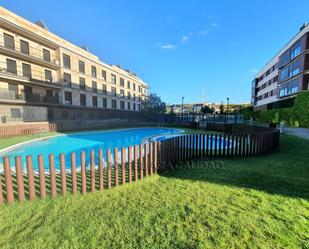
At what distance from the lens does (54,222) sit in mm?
2734

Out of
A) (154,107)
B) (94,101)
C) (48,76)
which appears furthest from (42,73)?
(154,107)

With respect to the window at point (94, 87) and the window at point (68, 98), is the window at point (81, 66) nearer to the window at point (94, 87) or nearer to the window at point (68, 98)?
the window at point (94, 87)

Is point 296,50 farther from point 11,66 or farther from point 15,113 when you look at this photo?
point 15,113

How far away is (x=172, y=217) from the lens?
2871mm

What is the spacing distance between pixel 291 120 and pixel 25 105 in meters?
34.7

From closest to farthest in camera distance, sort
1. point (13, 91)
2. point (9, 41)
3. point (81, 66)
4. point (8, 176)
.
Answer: point (8, 176), point (9, 41), point (13, 91), point (81, 66)

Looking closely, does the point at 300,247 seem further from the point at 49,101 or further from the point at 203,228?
the point at 49,101

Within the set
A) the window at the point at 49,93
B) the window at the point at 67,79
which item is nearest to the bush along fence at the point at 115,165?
the window at the point at 49,93

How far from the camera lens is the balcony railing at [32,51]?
63.8 feet

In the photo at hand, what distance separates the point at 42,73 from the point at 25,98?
4.62 m

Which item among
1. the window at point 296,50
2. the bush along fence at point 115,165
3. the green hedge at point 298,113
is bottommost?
the bush along fence at point 115,165

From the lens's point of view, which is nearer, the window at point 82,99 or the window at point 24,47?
the window at point 24,47

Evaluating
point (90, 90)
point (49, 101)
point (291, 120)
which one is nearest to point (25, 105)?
point (49, 101)

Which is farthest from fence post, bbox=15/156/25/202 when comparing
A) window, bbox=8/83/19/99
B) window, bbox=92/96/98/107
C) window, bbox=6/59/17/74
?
window, bbox=92/96/98/107
